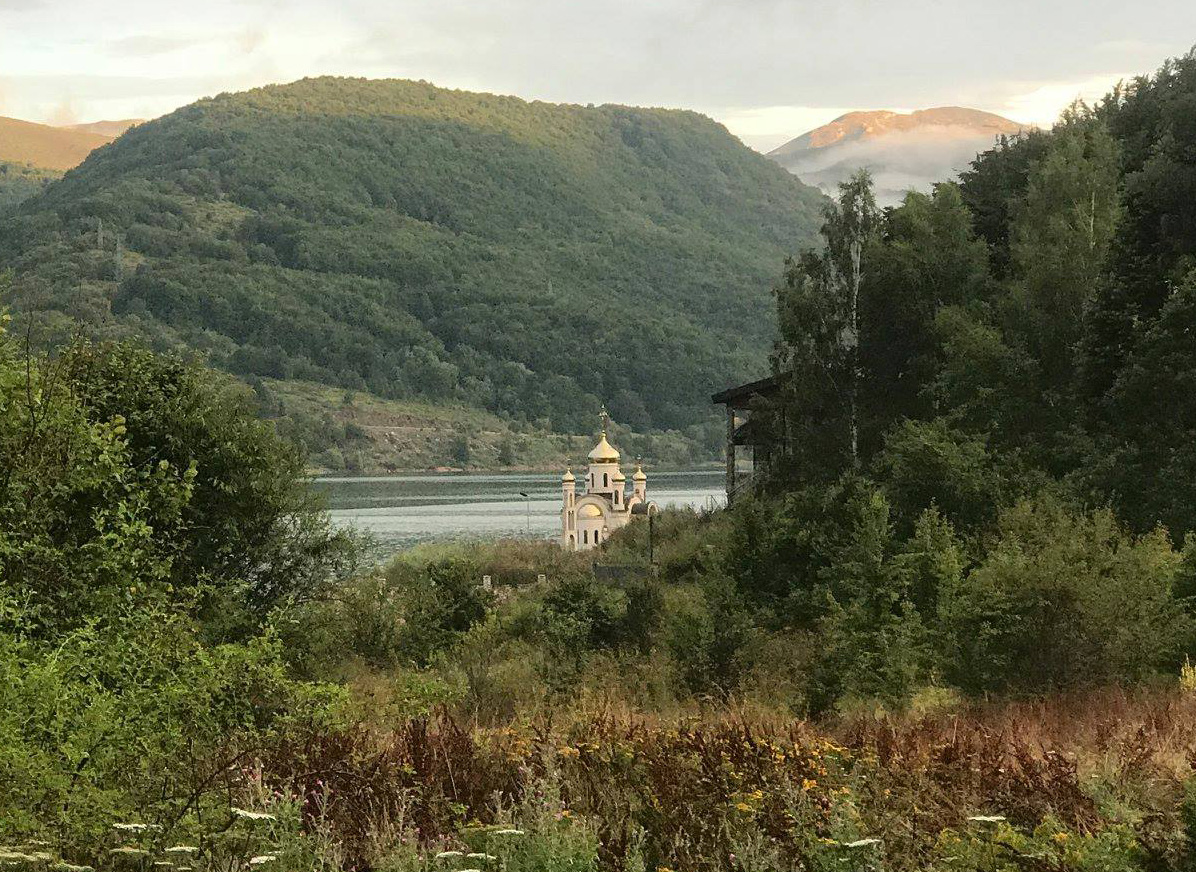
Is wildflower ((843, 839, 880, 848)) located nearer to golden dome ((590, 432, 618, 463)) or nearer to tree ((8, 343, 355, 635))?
tree ((8, 343, 355, 635))

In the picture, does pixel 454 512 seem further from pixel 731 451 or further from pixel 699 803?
pixel 699 803

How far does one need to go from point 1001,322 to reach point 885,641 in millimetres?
26336

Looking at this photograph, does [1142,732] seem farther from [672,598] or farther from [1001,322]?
[1001,322]

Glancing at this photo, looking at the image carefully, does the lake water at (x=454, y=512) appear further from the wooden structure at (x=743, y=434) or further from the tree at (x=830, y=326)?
the tree at (x=830, y=326)

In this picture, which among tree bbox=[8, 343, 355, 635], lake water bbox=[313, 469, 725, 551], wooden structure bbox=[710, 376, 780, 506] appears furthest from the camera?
lake water bbox=[313, 469, 725, 551]

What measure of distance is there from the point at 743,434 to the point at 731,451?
5.61 metres

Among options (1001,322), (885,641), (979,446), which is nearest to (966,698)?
(885,641)

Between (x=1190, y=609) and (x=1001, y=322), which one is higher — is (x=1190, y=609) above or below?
below

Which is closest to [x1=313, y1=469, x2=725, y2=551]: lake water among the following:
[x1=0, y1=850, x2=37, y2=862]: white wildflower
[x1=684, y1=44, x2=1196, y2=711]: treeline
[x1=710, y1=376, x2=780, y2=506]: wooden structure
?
[x1=710, y1=376, x2=780, y2=506]: wooden structure

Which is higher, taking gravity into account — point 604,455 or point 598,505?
point 604,455

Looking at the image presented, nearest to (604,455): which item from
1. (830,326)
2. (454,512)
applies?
(830,326)

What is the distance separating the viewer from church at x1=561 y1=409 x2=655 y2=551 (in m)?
98.2

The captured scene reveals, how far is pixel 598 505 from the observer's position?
100312 millimetres

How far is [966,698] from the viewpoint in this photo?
17.8m
